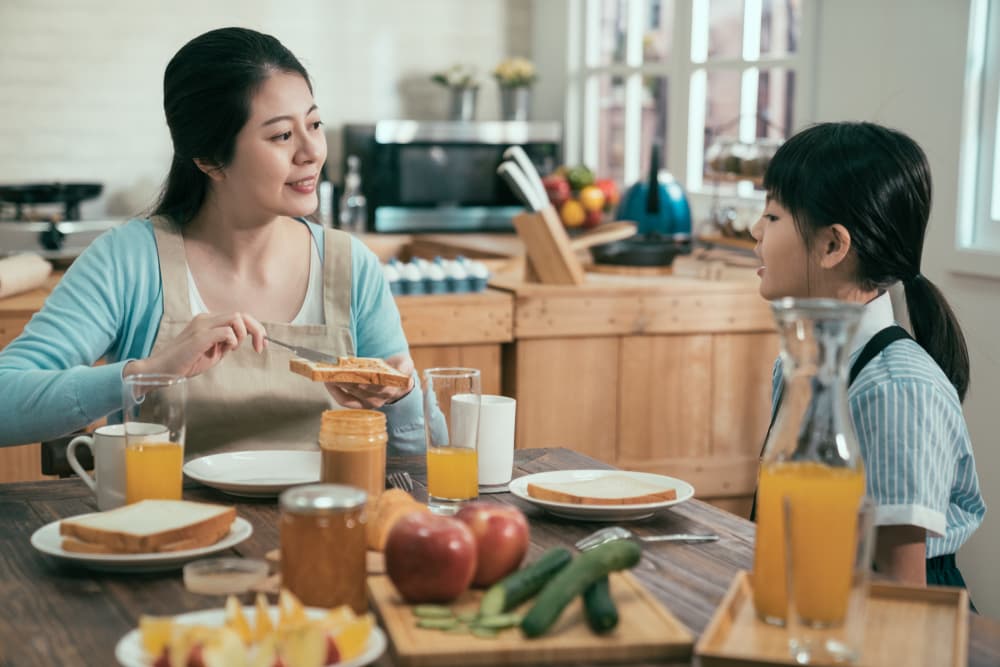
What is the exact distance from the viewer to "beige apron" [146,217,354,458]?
198cm

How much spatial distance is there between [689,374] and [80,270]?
1.83 m

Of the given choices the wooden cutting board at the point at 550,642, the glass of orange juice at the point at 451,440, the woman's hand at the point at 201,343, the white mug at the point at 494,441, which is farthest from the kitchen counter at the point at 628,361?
the wooden cutting board at the point at 550,642

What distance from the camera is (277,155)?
2.04m

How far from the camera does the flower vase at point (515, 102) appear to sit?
5.74 m

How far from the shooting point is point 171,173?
7.08ft

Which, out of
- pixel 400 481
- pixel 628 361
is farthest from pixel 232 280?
pixel 628 361

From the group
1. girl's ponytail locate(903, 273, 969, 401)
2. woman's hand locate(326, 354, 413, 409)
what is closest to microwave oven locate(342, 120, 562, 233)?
woman's hand locate(326, 354, 413, 409)

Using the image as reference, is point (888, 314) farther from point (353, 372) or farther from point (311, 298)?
point (311, 298)

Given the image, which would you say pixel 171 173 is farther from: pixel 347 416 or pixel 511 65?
pixel 511 65

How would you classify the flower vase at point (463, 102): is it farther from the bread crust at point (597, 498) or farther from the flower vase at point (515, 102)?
the bread crust at point (597, 498)

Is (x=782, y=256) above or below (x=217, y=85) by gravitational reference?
below

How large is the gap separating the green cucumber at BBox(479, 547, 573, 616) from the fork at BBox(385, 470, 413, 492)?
0.52 meters

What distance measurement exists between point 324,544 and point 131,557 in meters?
0.26

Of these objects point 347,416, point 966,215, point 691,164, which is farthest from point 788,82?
point 347,416
